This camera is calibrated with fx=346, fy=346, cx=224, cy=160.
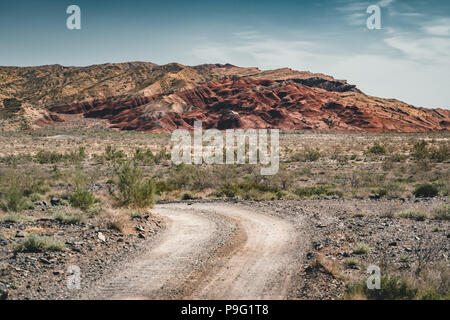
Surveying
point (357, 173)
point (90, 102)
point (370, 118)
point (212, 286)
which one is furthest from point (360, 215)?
point (90, 102)

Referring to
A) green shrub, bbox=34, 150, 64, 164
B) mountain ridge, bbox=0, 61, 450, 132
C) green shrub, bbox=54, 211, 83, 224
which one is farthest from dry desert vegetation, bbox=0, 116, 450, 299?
mountain ridge, bbox=0, 61, 450, 132

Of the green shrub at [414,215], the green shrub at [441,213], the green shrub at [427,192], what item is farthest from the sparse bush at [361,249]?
the green shrub at [427,192]

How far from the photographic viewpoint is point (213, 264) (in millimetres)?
8531

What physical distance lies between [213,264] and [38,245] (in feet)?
14.7

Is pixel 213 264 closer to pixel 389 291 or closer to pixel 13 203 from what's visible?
pixel 389 291

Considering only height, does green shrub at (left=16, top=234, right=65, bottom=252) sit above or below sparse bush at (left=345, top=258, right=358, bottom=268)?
above

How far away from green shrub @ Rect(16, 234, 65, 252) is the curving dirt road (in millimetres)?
1984

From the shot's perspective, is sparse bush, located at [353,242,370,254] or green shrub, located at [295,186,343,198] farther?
green shrub, located at [295,186,343,198]

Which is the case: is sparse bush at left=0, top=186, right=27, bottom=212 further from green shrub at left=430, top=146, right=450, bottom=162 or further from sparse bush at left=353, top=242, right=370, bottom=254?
green shrub at left=430, top=146, right=450, bottom=162

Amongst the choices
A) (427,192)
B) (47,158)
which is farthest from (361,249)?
(47,158)

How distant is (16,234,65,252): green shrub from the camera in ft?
28.7

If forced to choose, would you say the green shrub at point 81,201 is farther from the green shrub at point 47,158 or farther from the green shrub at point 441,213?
the green shrub at point 47,158

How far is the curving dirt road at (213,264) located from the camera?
22.7ft
